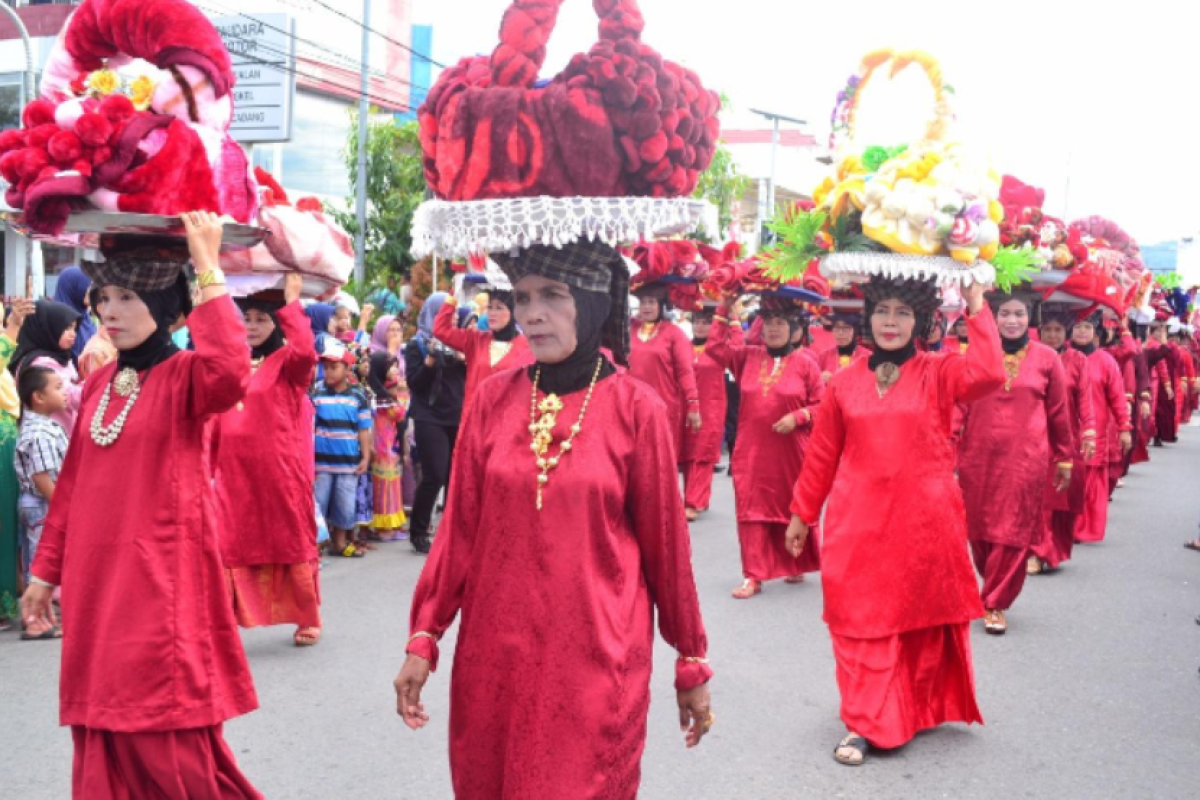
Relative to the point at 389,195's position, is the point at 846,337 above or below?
below

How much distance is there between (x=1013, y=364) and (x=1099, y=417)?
14.5ft

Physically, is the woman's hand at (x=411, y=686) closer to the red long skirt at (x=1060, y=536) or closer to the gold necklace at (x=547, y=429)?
the gold necklace at (x=547, y=429)

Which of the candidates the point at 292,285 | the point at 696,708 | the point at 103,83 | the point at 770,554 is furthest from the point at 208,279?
the point at 770,554

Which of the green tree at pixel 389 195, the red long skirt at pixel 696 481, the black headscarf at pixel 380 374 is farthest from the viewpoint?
the green tree at pixel 389 195

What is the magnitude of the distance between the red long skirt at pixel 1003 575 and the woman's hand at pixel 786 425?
1791 millimetres

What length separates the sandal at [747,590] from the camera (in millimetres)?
8805

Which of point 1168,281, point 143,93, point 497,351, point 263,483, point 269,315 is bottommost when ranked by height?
point 263,483

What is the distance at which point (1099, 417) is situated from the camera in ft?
39.6

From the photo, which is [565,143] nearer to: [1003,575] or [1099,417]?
[1003,575]

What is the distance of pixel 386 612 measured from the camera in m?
8.04

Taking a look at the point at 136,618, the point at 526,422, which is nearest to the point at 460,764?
the point at 526,422

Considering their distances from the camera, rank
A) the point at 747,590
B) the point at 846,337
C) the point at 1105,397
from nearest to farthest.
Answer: the point at 747,590
the point at 1105,397
the point at 846,337

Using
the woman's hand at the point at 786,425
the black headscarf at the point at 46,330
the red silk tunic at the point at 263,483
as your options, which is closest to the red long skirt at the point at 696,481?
the woman's hand at the point at 786,425

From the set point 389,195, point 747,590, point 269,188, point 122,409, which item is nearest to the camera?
point 122,409
